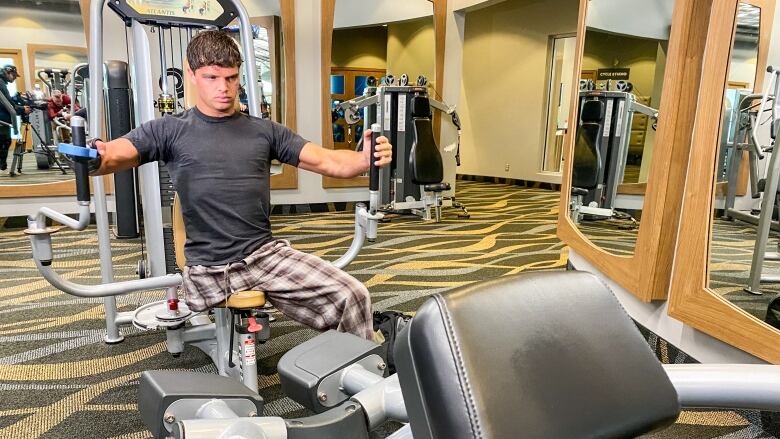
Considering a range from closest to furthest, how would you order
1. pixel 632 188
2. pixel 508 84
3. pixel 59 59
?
pixel 632 188 < pixel 59 59 < pixel 508 84

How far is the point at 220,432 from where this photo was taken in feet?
1.78

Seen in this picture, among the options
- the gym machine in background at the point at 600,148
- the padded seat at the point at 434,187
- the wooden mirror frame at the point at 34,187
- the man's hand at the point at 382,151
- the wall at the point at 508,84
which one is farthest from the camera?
the wall at the point at 508,84

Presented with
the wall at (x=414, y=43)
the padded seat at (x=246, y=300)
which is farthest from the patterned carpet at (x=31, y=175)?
the padded seat at (x=246, y=300)

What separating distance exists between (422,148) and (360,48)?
5.48ft

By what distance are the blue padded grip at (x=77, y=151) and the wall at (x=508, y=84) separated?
26.3 ft

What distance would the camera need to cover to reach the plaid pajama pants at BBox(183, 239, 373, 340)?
1.90m

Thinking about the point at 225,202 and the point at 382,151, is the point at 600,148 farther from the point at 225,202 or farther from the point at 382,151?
the point at 225,202

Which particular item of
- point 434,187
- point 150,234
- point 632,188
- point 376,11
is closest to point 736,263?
point 632,188

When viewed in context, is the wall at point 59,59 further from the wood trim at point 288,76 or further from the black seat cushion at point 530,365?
the black seat cushion at point 530,365

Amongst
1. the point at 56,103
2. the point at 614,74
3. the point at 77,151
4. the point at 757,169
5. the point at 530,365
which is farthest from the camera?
the point at 56,103

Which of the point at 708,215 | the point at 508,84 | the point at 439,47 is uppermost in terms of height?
the point at 439,47

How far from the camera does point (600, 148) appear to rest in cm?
343

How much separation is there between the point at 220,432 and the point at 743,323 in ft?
6.35

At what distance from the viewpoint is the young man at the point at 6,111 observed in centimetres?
507
